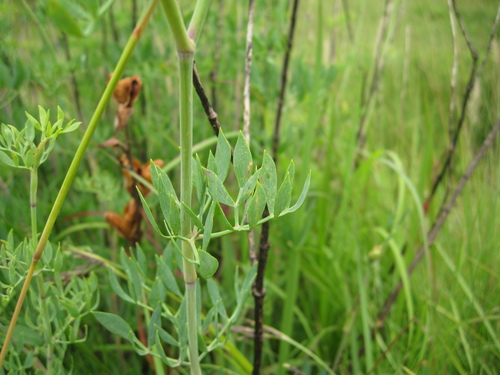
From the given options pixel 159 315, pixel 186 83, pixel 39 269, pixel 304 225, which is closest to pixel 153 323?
pixel 159 315

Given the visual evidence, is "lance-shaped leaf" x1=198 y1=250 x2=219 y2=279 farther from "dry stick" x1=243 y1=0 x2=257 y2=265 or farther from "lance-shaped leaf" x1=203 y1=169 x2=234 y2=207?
"dry stick" x1=243 y1=0 x2=257 y2=265

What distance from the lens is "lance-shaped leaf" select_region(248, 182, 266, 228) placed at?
0.32m

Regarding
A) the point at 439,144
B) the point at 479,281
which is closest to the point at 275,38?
the point at 479,281

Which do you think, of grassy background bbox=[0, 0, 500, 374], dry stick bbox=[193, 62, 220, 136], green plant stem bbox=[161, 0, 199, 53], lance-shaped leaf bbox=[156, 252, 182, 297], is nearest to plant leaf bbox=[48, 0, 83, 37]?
green plant stem bbox=[161, 0, 199, 53]

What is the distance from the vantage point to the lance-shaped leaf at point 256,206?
0.32m

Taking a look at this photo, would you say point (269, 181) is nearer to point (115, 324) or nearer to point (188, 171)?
point (188, 171)

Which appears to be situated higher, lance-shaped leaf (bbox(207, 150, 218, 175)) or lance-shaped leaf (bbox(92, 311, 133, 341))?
lance-shaped leaf (bbox(207, 150, 218, 175))

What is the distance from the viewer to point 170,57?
1220 mm

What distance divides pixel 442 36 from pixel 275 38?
1.61 metres

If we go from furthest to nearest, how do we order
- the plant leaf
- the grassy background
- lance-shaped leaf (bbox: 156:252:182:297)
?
the grassy background
lance-shaped leaf (bbox: 156:252:182:297)
the plant leaf

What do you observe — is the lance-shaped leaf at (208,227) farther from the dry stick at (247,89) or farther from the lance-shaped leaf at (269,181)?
the dry stick at (247,89)

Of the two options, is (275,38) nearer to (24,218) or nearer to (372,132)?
(24,218)

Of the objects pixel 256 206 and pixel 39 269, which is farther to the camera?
pixel 39 269

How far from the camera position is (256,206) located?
0.33 meters
